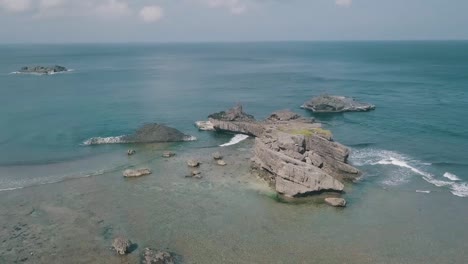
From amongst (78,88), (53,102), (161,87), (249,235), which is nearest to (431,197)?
(249,235)

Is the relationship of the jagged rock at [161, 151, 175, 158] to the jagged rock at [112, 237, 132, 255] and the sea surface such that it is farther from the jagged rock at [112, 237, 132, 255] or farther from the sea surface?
the jagged rock at [112, 237, 132, 255]

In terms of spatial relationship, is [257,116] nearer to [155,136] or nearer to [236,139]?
[236,139]

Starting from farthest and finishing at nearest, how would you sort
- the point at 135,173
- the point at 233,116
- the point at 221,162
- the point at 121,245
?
the point at 233,116, the point at 221,162, the point at 135,173, the point at 121,245

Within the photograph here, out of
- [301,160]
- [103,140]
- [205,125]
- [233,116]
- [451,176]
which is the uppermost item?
[233,116]

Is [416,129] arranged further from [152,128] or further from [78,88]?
[78,88]

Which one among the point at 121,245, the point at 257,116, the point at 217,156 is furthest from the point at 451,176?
the point at 257,116
